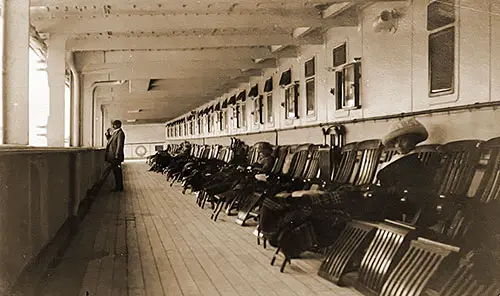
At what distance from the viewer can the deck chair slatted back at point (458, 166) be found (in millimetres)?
4039

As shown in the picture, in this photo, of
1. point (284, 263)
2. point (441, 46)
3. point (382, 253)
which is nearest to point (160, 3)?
point (441, 46)

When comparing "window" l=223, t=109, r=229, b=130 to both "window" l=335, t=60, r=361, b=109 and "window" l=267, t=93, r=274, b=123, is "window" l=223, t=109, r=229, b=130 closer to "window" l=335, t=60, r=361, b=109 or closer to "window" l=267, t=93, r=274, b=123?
"window" l=267, t=93, r=274, b=123

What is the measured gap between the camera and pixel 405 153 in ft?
15.7

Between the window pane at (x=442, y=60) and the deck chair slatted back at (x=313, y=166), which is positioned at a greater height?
the window pane at (x=442, y=60)

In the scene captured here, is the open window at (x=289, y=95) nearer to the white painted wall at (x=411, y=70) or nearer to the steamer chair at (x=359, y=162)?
the white painted wall at (x=411, y=70)

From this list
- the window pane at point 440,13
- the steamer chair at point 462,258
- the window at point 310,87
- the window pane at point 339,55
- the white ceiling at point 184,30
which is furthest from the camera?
the window at point 310,87

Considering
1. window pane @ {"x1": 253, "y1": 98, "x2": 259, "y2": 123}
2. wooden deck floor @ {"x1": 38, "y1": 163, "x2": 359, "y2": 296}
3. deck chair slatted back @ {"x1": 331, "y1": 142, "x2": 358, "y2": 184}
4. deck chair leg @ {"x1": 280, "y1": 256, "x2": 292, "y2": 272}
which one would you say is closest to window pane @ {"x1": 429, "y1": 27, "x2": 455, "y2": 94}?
deck chair slatted back @ {"x1": 331, "y1": 142, "x2": 358, "y2": 184}

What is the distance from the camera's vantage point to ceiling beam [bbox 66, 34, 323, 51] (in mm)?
8211

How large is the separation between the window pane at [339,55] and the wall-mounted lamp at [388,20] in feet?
4.62

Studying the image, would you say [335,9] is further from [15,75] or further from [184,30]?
[15,75]

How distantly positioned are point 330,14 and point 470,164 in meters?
3.28

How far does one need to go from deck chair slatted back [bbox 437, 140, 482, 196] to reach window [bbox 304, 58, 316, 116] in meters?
4.28

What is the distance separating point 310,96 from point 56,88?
148 inches

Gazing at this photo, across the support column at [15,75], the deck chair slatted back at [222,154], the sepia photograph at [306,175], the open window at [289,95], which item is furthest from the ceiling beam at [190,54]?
the support column at [15,75]
